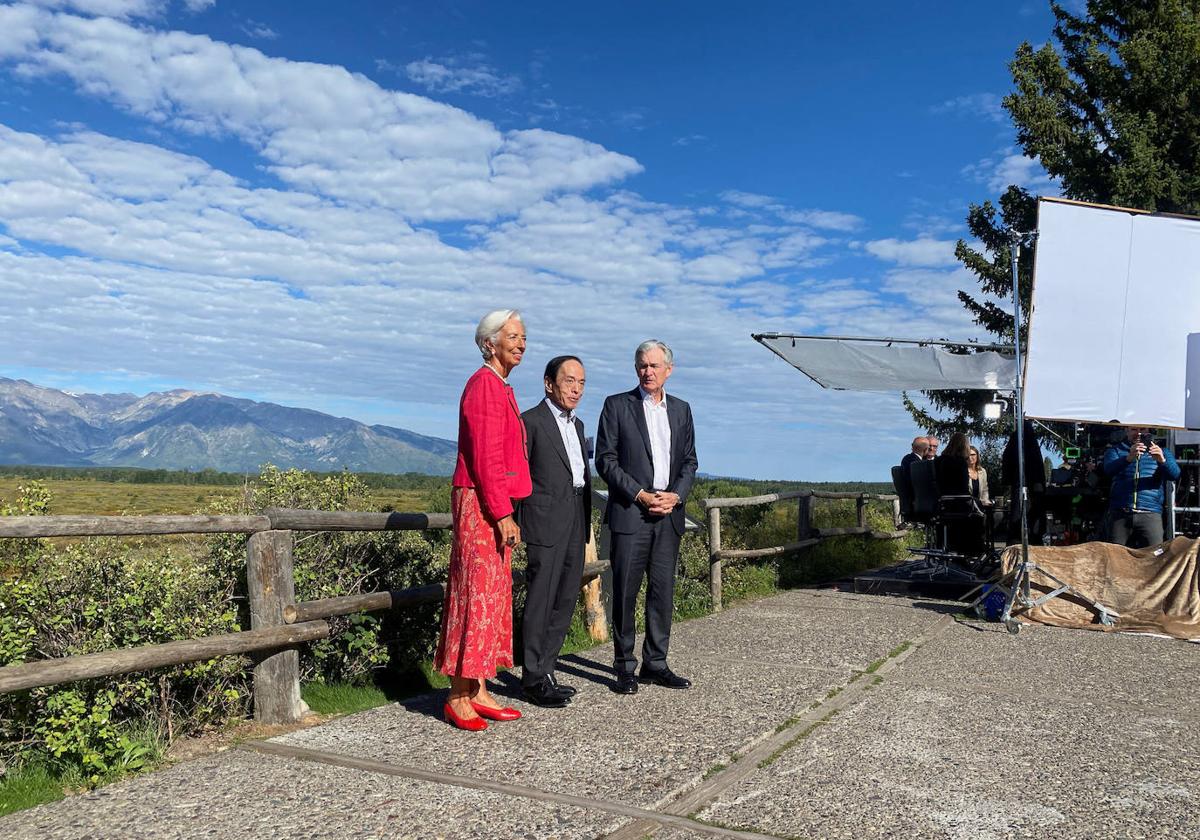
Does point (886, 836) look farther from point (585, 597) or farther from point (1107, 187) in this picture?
point (1107, 187)

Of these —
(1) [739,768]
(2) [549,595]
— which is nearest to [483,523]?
(2) [549,595]

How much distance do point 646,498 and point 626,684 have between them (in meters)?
1.06

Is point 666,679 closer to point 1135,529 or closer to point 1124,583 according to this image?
point 1124,583

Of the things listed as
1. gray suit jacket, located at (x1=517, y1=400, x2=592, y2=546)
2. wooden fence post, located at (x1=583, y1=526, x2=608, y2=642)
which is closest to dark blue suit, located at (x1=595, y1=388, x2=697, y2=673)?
gray suit jacket, located at (x1=517, y1=400, x2=592, y2=546)

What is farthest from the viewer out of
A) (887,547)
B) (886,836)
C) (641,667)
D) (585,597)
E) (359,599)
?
(887,547)

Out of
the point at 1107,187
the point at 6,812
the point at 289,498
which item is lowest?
the point at 6,812

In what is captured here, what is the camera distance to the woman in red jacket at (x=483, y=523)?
4.62 metres

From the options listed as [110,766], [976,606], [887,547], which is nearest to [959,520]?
[976,606]

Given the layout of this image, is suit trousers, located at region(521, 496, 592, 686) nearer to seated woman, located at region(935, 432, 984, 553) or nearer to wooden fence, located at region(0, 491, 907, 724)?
wooden fence, located at region(0, 491, 907, 724)

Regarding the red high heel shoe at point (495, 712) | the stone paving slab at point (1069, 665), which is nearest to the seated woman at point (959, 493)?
the stone paving slab at point (1069, 665)

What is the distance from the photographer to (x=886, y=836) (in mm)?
3303

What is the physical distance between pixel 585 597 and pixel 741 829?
401 cm

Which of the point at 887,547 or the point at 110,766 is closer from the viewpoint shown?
the point at 110,766

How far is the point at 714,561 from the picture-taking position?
9.49 m
